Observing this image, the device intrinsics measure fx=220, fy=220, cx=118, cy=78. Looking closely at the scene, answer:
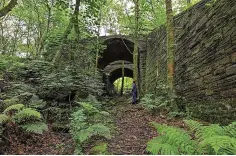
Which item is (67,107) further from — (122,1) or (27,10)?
(27,10)

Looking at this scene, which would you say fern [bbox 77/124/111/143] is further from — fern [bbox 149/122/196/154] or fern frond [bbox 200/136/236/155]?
fern frond [bbox 200/136/236/155]

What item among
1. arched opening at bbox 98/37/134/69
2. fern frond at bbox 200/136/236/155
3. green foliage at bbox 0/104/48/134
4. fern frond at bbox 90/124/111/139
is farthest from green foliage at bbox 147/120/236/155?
arched opening at bbox 98/37/134/69

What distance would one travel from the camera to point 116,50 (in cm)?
1923

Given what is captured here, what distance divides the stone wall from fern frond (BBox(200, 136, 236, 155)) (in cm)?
257

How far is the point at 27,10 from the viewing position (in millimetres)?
17484

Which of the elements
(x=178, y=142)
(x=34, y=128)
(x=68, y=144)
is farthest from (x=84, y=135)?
(x=178, y=142)

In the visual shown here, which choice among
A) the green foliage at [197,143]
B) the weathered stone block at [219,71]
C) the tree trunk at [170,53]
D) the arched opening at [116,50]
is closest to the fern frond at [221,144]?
the green foliage at [197,143]

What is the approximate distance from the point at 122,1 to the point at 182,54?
7.58 metres

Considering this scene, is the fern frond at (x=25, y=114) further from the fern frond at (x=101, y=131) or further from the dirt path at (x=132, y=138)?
the dirt path at (x=132, y=138)

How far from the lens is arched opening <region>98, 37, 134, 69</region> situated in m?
16.9

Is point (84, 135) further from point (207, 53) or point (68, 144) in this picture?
point (207, 53)

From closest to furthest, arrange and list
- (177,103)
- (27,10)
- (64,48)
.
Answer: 1. (177,103)
2. (64,48)
3. (27,10)

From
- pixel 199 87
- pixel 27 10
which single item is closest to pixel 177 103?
pixel 199 87

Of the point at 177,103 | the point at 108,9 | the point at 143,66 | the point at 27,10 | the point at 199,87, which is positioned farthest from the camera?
the point at 108,9
